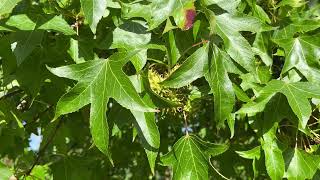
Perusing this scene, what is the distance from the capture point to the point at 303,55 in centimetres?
188

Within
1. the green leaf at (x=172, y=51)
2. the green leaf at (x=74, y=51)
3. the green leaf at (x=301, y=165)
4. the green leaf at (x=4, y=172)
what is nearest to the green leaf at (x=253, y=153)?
the green leaf at (x=301, y=165)

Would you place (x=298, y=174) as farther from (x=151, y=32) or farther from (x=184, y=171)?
(x=151, y=32)

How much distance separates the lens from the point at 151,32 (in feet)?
5.64

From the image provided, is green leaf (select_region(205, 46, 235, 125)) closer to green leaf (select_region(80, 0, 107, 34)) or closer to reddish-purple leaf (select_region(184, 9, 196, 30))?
reddish-purple leaf (select_region(184, 9, 196, 30))

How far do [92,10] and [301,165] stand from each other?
931mm

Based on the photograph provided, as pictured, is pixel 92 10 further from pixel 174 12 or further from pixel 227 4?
pixel 227 4

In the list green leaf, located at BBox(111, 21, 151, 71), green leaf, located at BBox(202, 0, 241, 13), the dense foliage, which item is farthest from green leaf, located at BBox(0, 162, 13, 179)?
green leaf, located at BBox(202, 0, 241, 13)

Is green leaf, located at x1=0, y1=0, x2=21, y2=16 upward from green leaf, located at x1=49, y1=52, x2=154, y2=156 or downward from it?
upward

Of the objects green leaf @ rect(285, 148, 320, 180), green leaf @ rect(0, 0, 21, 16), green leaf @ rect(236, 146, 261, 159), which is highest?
green leaf @ rect(0, 0, 21, 16)

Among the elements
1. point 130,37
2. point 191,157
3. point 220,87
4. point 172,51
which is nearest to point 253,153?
point 191,157

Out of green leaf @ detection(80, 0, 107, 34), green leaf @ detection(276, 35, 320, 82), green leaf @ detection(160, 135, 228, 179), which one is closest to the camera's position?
green leaf @ detection(80, 0, 107, 34)

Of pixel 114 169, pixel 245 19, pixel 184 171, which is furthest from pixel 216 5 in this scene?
pixel 114 169

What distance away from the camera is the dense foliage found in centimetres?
159

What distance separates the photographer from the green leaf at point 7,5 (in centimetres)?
154
